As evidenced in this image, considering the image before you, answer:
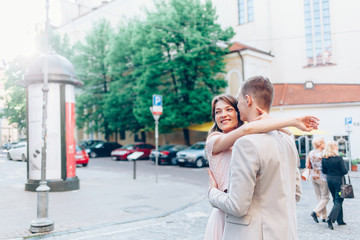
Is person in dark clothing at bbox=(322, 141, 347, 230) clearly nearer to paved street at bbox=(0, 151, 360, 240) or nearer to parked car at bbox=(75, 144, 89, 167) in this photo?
paved street at bbox=(0, 151, 360, 240)

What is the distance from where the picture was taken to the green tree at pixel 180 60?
2494 cm

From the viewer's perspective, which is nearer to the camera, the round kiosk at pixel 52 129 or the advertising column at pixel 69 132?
the round kiosk at pixel 52 129

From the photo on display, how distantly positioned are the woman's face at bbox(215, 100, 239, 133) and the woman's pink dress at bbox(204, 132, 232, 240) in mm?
153

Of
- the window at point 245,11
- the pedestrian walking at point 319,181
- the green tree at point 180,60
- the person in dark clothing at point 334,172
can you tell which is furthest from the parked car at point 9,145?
the window at point 245,11

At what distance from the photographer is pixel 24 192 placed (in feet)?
36.2

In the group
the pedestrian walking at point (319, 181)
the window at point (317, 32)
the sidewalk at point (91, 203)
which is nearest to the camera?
the pedestrian walking at point (319, 181)

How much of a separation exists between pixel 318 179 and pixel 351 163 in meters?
12.7

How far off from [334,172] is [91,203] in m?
6.30

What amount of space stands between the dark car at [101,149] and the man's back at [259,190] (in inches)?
1138

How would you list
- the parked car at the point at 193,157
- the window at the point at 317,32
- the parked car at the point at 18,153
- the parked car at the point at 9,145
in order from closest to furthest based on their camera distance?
the parked car at the point at 18,153 → the parked car at the point at 9,145 → the parked car at the point at 193,157 → the window at the point at 317,32

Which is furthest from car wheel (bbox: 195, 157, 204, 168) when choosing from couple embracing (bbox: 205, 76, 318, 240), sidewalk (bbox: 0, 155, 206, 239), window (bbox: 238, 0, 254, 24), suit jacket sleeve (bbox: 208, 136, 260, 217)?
suit jacket sleeve (bbox: 208, 136, 260, 217)

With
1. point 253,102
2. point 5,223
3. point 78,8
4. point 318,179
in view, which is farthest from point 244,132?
point 78,8

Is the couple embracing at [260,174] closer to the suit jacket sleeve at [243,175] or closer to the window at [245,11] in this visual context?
the suit jacket sleeve at [243,175]

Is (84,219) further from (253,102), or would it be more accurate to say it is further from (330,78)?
(330,78)
